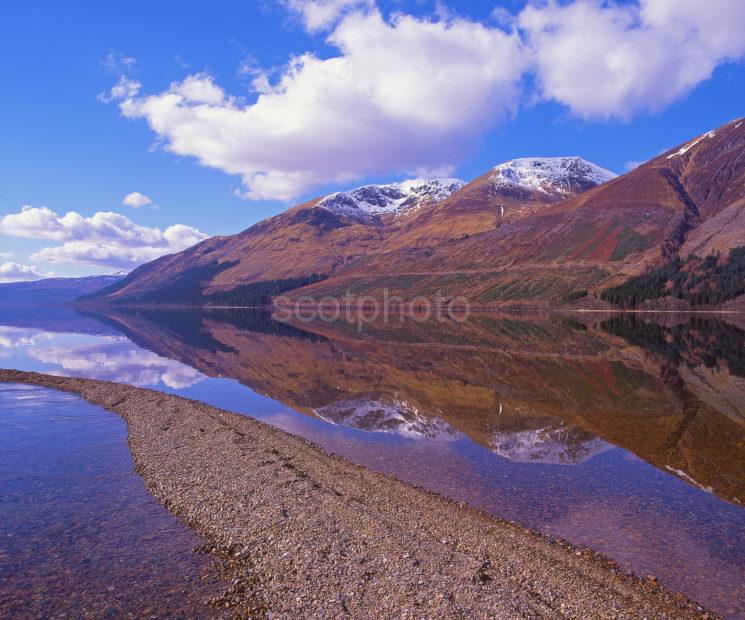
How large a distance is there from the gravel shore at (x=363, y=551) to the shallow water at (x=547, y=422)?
6.80 feet

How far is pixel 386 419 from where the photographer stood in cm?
3588

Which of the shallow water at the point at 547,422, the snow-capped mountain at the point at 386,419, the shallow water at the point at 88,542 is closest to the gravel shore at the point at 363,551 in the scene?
the shallow water at the point at 88,542

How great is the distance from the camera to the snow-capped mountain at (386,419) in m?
32.0

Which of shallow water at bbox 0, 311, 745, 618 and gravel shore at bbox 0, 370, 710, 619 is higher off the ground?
gravel shore at bbox 0, 370, 710, 619

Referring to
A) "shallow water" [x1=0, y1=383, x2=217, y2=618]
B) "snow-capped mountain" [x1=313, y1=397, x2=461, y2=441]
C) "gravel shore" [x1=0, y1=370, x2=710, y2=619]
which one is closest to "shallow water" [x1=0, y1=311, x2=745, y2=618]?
"snow-capped mountain" [x1=313, y1=397, x2=461, y2=441]

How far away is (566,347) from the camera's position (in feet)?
256

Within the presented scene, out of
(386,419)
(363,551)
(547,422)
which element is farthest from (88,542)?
(547,422)

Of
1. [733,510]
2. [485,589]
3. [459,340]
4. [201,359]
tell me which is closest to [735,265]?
[459,340]

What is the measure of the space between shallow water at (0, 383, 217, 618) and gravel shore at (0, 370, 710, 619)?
0.86m

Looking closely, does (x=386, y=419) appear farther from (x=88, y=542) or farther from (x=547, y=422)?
(x=88, y=542)

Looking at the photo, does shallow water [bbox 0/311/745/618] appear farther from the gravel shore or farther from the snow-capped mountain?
the gravel shore

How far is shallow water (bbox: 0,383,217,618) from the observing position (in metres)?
13.6

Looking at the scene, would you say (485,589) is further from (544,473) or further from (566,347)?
(566,347)

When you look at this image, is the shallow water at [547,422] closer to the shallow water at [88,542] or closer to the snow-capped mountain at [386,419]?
the snow-capped mountain at [386,419]
